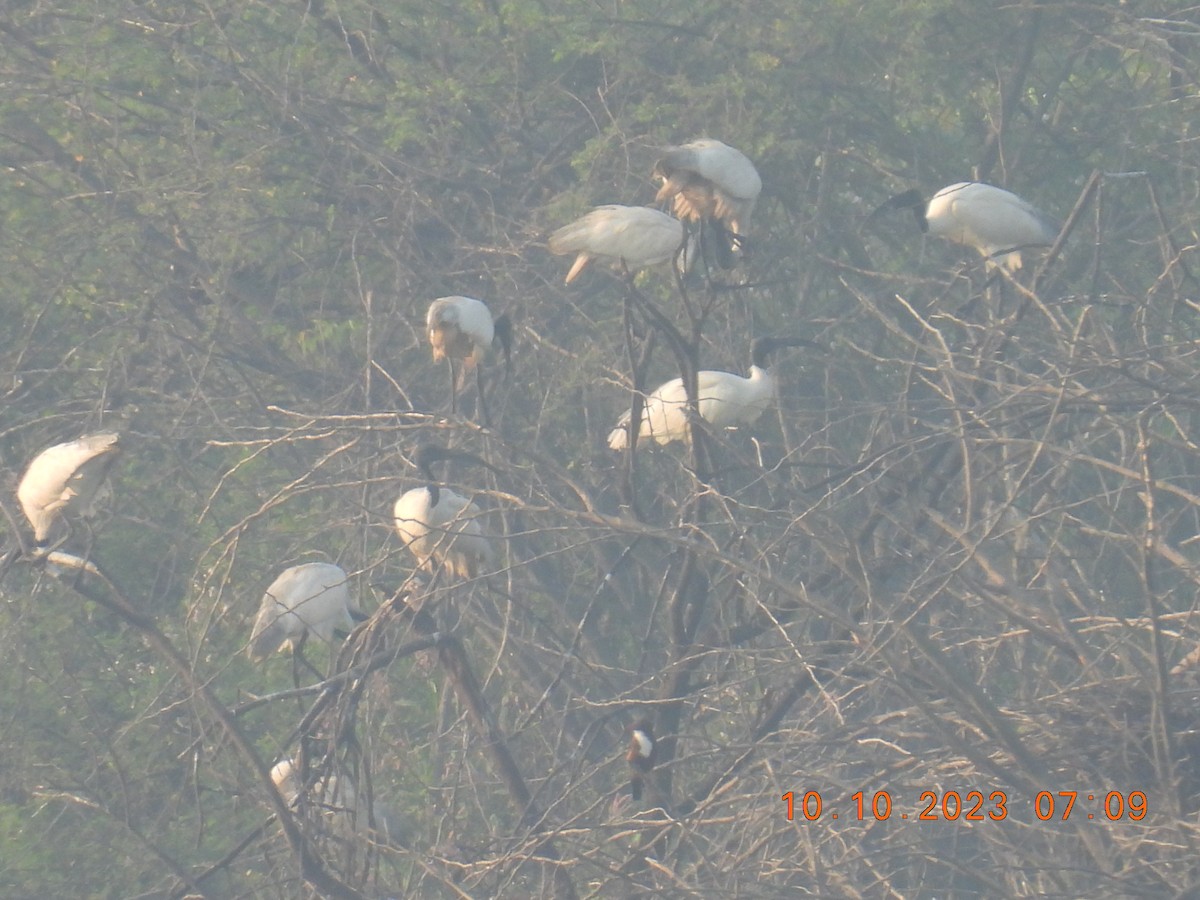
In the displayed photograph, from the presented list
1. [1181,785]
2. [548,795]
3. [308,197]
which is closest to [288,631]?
[548,795]

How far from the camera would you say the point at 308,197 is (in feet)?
20.2

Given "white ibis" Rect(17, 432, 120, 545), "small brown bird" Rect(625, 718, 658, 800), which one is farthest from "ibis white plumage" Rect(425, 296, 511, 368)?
"small brown bird" Rect(625, 718, 658, 800)

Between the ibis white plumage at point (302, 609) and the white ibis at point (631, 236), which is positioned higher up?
the white ibis at point (631, 236)

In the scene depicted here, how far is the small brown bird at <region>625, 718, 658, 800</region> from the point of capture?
13.2ft

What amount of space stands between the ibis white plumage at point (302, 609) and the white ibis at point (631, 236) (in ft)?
4.07

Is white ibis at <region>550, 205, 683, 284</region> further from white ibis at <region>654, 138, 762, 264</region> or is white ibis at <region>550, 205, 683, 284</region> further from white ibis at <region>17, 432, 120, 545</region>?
→ white ibis at <region>17, 432, 120, 545</region>

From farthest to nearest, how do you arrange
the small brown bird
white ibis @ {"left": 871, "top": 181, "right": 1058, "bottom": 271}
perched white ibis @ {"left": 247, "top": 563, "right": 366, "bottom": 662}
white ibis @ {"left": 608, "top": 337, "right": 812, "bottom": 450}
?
white ibis @ {"left": 871, "top": 181, "right": 1058, "bottom": 271}
white ibis @ {"left": 608, "top": 337, "right": 812, "bottom": 450}
perched white ibis @ {"left": 247, "top": 563, "right": 366, "bottom": 662}
the small brown bird

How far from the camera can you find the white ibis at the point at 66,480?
172 inches

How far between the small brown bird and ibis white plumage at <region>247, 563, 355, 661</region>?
37.4 inches

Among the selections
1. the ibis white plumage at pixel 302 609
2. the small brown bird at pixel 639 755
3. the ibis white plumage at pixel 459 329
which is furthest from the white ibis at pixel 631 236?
the small brown bird at pixel 639 755

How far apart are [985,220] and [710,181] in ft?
3.79

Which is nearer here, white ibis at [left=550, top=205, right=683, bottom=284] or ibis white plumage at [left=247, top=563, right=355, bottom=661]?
ibis white plumage at [left=247, top=563, right=355, bottom=661]

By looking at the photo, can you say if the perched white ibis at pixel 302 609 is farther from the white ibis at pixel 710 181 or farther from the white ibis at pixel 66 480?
the white ibis at pixel 710 181

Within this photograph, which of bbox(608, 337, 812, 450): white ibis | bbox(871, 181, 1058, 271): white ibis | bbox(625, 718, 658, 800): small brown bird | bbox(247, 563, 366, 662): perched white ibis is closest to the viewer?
bbox(625, 718, 658, 800): small brown bird
